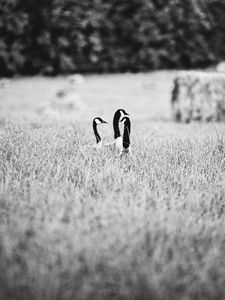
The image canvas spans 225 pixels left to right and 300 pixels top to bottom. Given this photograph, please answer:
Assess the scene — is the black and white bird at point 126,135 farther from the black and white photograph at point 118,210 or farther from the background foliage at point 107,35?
the background foliage at point 107,35

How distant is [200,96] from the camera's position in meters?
6.65

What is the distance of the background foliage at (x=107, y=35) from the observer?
13961 millimetres

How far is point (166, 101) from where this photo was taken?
10.8 m

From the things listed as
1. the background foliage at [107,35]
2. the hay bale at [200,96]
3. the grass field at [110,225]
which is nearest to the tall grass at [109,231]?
the grass field at [110,225]

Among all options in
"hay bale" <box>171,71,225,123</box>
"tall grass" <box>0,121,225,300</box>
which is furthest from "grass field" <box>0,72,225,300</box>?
"hay bale" <box>171,71,225,123</box>

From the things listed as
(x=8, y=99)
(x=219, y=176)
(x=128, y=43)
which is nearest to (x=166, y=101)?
(x=8, y=99)

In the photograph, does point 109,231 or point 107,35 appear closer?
point 109,231

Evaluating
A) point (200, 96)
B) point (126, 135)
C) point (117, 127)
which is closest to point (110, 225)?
point (126, 135)

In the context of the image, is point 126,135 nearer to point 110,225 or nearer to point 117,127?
point 117,127

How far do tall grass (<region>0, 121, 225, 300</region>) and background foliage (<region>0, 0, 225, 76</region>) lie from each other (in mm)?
12523

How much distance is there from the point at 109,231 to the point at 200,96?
5422 millimetres

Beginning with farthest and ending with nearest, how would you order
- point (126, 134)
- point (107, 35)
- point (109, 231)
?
point (107, 35)
point (126, 134)
point (109, 231)

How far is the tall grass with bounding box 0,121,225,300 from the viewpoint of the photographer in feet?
5.13

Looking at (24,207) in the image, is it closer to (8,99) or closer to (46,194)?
(46,194)
